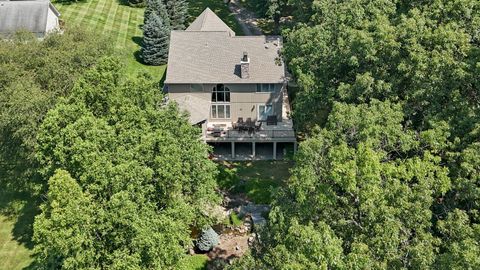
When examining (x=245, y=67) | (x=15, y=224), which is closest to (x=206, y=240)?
(x=15, y=224)

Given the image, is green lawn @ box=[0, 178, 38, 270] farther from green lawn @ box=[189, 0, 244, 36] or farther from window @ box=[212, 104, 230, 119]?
green lawn @ box=[189, 0, 244, 36]

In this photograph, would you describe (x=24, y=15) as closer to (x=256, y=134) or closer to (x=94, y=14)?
(x=94, y=14)

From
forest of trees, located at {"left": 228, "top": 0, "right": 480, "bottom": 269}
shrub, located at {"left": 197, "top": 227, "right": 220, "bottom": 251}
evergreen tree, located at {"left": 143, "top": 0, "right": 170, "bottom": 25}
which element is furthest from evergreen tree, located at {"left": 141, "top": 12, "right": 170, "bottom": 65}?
shrub, located at {"left": 197, "top": 227, "right": 220, "bottom": 251}

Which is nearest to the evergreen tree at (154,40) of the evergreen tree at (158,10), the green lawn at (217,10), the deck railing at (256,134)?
the evergreen tree at (158,10)

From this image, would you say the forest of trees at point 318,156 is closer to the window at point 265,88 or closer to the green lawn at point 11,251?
the green lawn at point 11,251

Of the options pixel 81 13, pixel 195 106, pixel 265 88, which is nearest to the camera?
pixel 195 106

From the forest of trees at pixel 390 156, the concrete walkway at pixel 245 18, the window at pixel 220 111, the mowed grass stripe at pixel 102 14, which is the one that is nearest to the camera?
the forest of trees at pixel 390 156
